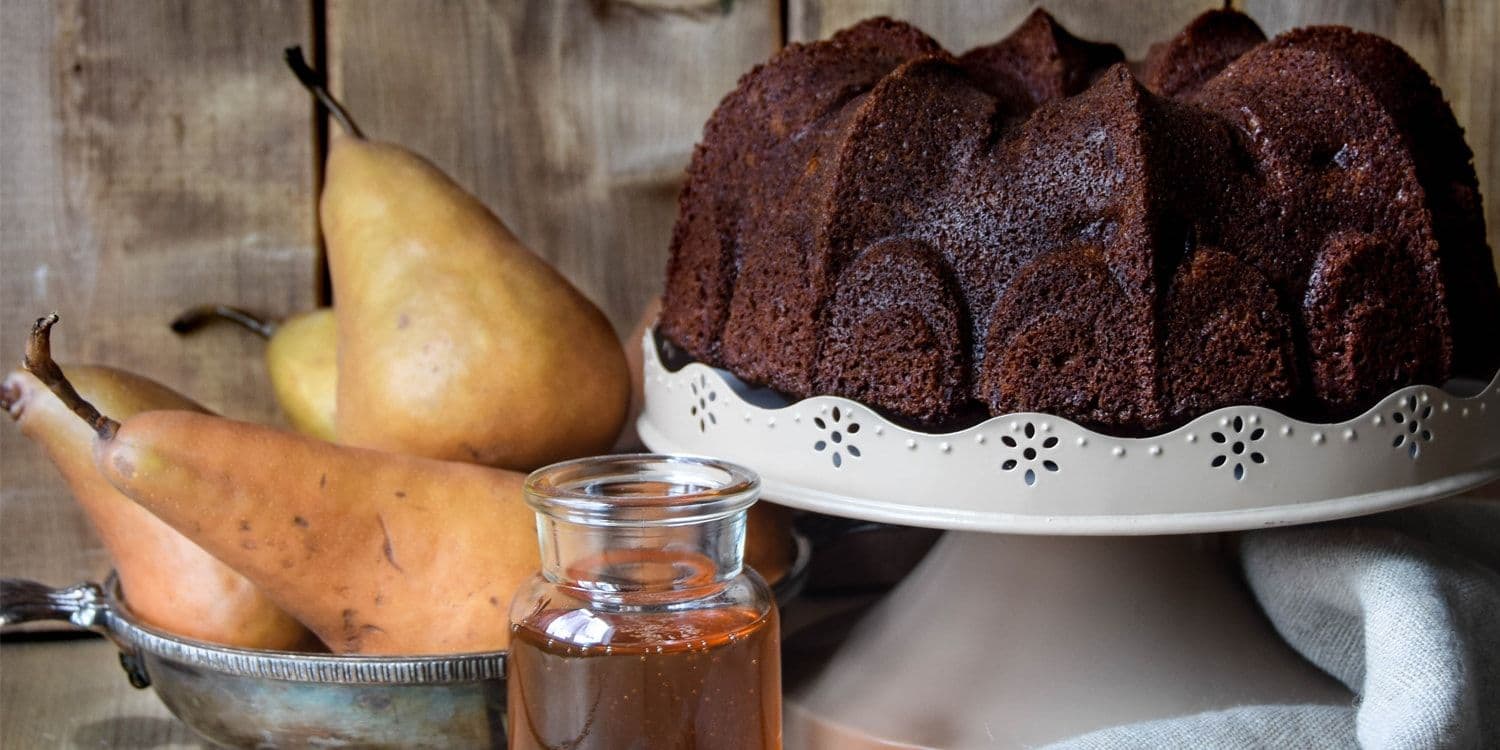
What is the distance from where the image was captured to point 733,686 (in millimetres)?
522

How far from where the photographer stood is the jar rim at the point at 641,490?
0.51m

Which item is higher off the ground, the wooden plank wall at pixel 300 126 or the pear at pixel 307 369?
the wooden plank wall at pixel 300 126

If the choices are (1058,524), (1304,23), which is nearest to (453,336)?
(1058,524)

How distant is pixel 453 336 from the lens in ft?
2.34

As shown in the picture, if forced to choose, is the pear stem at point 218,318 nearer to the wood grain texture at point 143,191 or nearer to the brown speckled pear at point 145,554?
the wood grain texture at point 143,191

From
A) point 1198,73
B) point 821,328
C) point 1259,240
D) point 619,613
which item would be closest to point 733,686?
point 619,613

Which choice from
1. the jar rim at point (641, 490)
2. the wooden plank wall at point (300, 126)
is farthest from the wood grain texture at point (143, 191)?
the jar rim at point (641, 490)

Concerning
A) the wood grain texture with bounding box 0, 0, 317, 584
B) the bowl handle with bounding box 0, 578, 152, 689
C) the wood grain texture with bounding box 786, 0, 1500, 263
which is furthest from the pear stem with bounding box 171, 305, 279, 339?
the wood grain texture with bounding box 786, 0, 1500, 263

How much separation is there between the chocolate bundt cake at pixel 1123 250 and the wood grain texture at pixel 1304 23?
0.34 meters

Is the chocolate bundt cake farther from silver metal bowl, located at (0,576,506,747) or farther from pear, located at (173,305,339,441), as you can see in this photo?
pear, located at (173,305,339,441)

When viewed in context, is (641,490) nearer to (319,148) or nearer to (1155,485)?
(1155,485)

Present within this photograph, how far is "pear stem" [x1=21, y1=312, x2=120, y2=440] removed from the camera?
55cm

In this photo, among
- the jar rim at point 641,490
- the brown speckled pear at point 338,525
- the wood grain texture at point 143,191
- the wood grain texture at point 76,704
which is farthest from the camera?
the wood grain texture at point 143,191

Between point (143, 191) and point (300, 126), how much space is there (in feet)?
0.38
